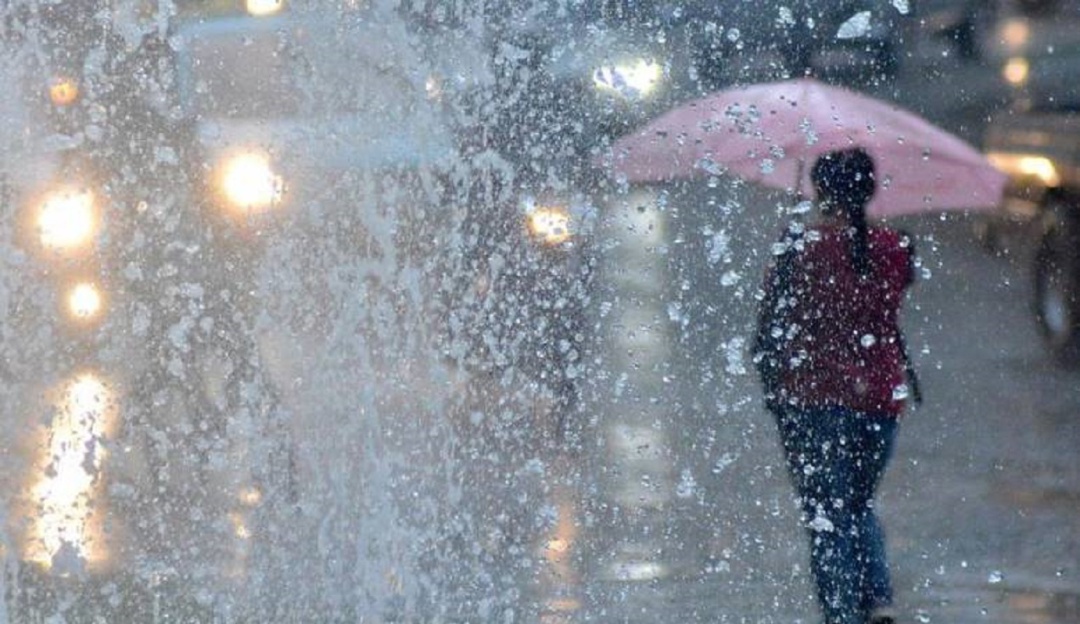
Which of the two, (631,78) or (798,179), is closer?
(798,179)

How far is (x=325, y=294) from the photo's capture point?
399 centimetres

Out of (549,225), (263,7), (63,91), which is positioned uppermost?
(263,7)

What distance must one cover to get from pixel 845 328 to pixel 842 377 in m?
0.10

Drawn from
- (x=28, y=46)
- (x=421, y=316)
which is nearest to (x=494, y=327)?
(x=421, y=316)

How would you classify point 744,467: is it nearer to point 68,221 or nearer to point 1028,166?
point 68,221

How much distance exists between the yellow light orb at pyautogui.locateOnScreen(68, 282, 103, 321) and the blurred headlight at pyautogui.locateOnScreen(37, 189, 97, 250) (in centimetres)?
10

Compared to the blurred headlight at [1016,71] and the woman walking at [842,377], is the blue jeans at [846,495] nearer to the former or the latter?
the woman walking at [842,377]

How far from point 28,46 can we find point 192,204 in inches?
19.8

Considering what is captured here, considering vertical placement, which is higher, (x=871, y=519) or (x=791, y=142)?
(x=791, y=142)

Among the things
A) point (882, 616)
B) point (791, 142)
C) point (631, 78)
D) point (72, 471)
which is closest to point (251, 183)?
point (72, 471)

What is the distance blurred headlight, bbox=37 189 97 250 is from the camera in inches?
165

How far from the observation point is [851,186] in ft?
13.0

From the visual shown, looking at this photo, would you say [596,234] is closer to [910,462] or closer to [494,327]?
[494,327]

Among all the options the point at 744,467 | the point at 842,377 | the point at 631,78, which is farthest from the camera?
the point at 631,78
